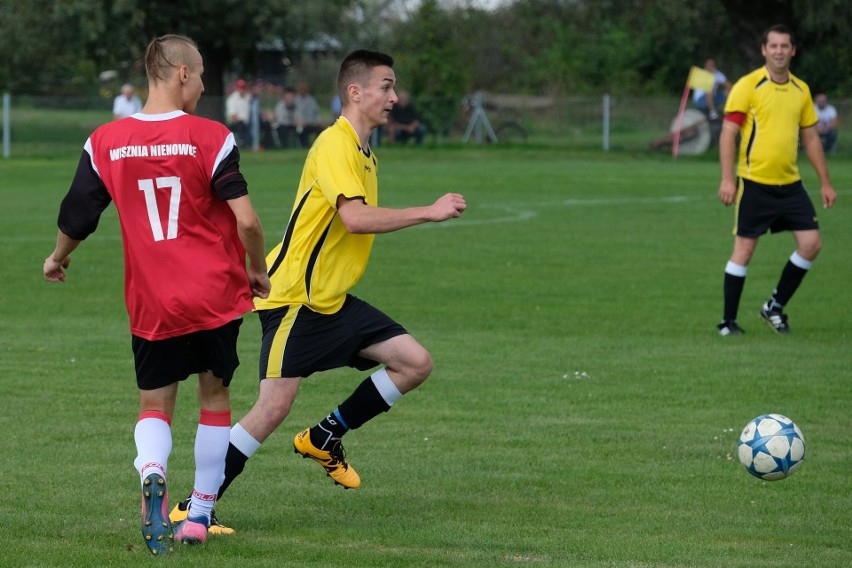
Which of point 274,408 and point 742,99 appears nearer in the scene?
point 274,408

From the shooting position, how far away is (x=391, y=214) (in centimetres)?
564

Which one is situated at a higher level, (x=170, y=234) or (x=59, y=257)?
(x=170, y=234)

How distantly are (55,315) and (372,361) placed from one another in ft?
21.4

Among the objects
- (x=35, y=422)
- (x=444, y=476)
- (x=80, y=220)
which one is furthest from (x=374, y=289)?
(x=80, y=220)

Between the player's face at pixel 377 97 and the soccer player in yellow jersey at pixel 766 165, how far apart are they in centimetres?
556

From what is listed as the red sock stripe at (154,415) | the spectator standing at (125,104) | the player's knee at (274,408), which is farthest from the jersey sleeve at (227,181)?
the spectator standing at (125,104)

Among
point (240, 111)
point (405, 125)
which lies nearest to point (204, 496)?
point (240, 111)

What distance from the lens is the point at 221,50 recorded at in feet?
138

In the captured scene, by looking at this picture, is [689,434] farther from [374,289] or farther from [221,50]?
[221,50]

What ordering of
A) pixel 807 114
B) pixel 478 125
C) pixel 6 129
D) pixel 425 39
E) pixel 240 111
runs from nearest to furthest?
pixel 807 114 < pixel 6 129 < pixel 240 111 < pixel 478 125 < pixel 425 39

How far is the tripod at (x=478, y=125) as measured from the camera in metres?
40.0

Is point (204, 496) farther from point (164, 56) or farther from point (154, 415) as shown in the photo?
point (164, 56)

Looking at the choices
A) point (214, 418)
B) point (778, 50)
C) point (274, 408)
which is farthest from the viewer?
point (778, 50)

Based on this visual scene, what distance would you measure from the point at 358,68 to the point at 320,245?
77 cm
